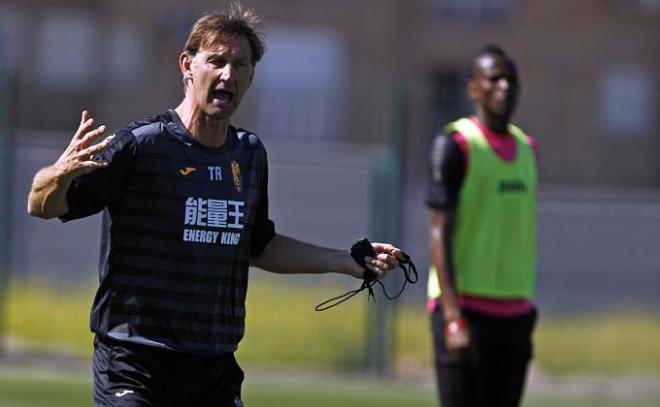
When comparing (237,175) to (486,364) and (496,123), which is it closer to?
(486,364)

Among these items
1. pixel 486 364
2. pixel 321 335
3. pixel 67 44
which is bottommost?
pixel 321 335

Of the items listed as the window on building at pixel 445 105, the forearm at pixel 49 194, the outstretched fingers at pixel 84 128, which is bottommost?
the forearm at pixel 49 194

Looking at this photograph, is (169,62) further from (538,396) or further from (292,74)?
(538,396)

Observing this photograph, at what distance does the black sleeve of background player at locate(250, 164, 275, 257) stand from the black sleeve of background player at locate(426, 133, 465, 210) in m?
1.72

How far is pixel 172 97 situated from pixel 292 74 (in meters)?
16.2

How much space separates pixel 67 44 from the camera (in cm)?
3434

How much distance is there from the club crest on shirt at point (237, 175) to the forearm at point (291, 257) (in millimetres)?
395

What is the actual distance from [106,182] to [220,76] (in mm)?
590

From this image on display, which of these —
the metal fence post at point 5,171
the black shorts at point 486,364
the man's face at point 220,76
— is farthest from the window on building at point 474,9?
the man's face at point 220,76

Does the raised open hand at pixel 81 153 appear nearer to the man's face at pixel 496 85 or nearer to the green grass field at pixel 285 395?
the man's face at pixel 496 85

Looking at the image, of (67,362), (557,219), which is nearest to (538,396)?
(557,219)

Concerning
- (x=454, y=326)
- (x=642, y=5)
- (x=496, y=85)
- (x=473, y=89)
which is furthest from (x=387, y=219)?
(x=642, y=5)

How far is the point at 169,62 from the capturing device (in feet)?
114

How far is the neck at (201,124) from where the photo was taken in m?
5.73
